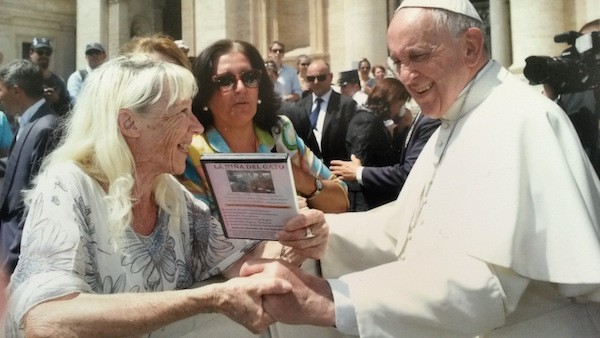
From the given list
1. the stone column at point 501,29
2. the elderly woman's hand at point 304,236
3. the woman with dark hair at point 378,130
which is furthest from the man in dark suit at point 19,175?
the stone column at point 501,29

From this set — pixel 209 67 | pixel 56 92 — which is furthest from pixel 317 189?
pixel 56 92

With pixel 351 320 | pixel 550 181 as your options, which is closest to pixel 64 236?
pixel 351 320

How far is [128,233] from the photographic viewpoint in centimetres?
226

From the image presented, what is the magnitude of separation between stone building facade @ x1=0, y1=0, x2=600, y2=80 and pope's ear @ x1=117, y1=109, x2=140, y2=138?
28.6 ft

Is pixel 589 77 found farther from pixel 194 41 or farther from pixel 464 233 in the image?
pixel 194 41

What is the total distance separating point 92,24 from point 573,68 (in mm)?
16835

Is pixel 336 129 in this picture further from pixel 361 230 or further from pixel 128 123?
pixel 128 123

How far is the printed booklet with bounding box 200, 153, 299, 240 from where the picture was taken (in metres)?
1.99

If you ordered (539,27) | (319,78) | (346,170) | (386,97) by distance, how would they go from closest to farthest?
(346,170) → (386,97) → (319,78) → (539,27)

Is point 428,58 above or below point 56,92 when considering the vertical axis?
below

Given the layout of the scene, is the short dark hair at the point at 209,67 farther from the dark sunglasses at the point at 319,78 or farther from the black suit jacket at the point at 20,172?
the dark sunglasses at the point at 319,78

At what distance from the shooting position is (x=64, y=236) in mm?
2027

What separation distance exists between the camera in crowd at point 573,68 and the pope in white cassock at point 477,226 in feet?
6.14

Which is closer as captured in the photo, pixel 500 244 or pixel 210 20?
pixel 500 244
